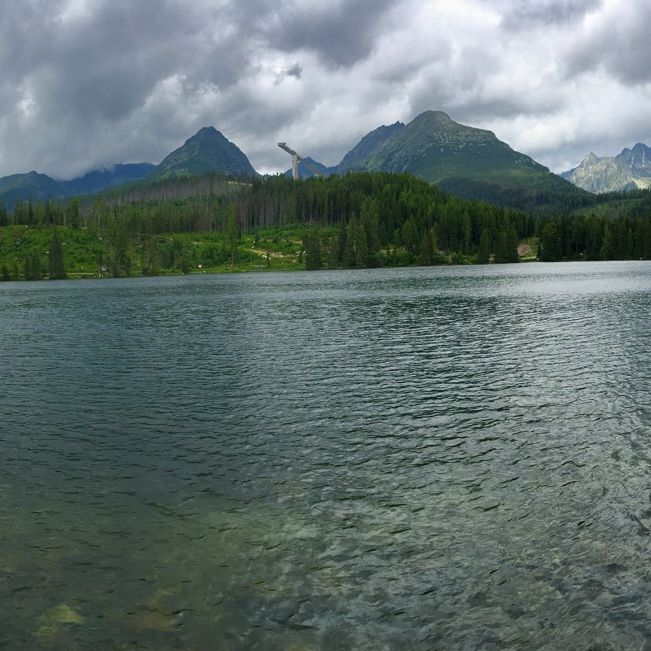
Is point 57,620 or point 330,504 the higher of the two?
point 330,504

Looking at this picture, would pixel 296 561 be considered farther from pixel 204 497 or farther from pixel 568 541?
pixel 568 541

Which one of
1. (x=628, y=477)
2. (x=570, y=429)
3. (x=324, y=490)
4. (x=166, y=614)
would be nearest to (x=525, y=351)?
(x=570, y=429)

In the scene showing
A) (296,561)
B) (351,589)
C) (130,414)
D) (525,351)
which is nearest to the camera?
(351,589)

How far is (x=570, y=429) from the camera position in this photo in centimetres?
2961

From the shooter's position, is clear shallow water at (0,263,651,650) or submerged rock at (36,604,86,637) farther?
clear shallow water at (0,263,651,650)

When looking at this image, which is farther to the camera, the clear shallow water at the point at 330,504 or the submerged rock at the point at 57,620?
the clear shallow water at the point at 330,504

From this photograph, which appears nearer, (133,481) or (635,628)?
(635,628)

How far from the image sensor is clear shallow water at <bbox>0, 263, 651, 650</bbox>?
47.9 ft

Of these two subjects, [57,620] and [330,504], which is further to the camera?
[330,504]

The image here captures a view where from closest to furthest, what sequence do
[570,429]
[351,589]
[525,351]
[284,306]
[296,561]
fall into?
[351,589]
[296,561]
[570,429]
[525,351]
[284,306]

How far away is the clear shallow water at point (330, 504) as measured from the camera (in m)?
14.6

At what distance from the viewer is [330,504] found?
850 inches

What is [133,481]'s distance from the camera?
78.8 ft

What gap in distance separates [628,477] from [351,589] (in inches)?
544
